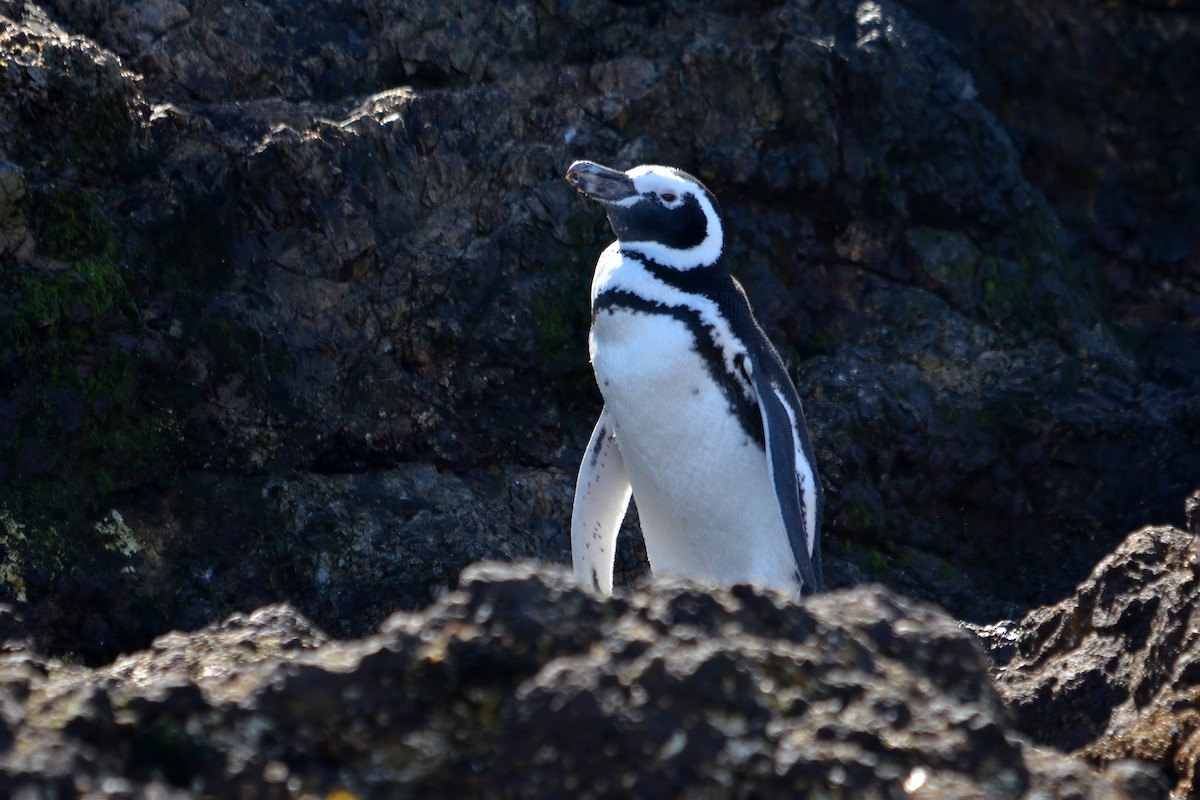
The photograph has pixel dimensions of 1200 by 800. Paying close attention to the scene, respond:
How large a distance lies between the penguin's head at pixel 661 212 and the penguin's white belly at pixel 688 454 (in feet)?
0.90

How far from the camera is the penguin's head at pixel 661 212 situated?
481 cm

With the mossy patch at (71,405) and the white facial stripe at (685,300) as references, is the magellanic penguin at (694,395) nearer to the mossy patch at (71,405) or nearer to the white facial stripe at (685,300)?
the white facial stripe at (685,300)

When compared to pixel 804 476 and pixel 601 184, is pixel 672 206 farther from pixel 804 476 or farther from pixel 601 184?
pixel 804 476

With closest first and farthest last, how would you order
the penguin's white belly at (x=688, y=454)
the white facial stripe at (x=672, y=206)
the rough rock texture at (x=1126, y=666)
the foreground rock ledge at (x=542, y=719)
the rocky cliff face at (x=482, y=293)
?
the foreground rock ledge at (x=542, y=719) → the rough rock texture at (x=1126, y=666) → the penguin's white belly at (x=688, y=454) → the white facial stripe at (x=672, y=206) → the rocky cliff face at (x=482, y=293)

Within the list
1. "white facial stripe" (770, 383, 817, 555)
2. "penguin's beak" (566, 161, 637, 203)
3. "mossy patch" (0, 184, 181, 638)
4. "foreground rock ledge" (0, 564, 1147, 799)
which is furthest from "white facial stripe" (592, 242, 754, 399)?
"foreground rock ledge" (0, 564, 1147, 799)

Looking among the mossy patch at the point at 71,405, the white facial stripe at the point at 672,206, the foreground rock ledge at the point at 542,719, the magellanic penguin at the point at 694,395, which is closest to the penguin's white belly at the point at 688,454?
the magellanic penguin at the point at 694,395

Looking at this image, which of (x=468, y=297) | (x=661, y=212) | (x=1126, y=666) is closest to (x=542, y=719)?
A: (x=1126, y=666)

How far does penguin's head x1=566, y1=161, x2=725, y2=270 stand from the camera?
4809 millimetres

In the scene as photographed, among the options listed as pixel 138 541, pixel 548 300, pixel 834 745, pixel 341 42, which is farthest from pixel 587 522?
pixel 834 745

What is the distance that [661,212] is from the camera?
482 centimetres

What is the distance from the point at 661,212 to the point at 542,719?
9.57 ft

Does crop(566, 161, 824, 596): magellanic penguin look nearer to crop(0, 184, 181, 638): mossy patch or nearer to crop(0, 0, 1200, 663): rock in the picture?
crop(0, 0, 1200, 663): rock

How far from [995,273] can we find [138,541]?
3839 mm

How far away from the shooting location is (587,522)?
5.09 metres
